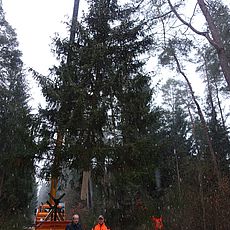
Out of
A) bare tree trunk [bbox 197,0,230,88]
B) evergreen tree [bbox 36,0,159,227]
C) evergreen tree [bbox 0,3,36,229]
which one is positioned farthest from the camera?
evergreen tree [bbox 0,3,36,229]

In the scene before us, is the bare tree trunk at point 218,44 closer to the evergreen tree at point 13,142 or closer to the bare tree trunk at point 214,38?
the bare tree trunk at point 214,38

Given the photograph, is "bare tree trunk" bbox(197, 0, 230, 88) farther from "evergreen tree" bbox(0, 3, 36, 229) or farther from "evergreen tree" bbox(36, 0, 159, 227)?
"evergreen tree" bbox(0, 3, 36, 229)

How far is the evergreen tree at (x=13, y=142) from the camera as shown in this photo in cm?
1194

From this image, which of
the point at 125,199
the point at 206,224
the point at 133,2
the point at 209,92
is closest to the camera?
the point at 206,224

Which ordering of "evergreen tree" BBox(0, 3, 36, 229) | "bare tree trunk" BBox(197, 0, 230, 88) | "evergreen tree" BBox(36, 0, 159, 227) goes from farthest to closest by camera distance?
"evergreen tree" BBox(0, 3, 36, 229) < "evergreen tree" BBox(36, 0, 159, 227) < "bare tree trunk" BBox(197, 0, 230, 88)

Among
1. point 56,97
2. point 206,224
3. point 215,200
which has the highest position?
point 56,97

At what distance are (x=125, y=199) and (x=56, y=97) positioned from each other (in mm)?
7724

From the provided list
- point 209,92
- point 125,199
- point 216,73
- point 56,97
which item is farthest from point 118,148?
point 209,92

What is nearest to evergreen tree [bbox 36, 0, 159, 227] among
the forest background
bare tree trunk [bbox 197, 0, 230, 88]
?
the forest background

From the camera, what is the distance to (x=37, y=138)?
11992mm

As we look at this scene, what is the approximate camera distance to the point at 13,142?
67.2 feet

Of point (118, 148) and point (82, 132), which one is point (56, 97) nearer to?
point (82, 132)

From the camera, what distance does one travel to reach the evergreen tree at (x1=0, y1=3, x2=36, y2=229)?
1194cm

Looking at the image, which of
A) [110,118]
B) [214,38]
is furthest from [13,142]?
[214,38]
